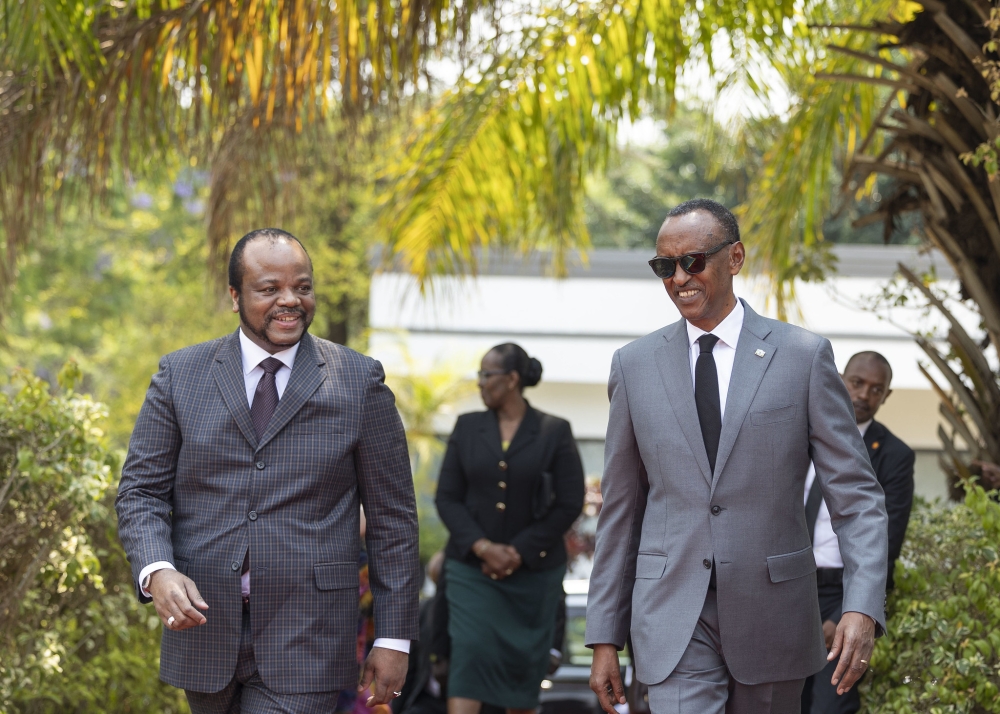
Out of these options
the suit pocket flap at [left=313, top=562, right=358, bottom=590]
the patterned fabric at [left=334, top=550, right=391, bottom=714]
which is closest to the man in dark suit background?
the suit pocket flap at [left=313, top=562, right=358, bottom=590]

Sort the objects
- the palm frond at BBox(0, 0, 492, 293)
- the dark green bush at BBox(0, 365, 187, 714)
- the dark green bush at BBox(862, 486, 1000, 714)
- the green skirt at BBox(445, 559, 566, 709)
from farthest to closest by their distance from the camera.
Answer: the green skirt at BBox(445, 559, 566, 709) < the palm frond at BBox(0, 0, 492, 293) < the dark green bush at BBox(0, 365, 187, 714) < the dark green bush at BBox(862, 486, 1000, 714)

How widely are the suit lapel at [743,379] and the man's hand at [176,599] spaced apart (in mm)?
1638

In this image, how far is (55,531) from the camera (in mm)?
5621

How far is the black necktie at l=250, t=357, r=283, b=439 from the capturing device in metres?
4.10

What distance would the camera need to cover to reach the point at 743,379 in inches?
153

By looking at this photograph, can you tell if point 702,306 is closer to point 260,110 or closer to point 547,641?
point 547,641

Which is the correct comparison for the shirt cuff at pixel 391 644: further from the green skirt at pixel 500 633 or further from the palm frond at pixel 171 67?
the palm frond at pixel 171 67

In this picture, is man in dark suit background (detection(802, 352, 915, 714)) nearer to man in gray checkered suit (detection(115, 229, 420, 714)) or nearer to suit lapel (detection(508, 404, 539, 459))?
suit lapel (detection(508, 404, 539, 459))

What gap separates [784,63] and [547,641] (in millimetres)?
5000

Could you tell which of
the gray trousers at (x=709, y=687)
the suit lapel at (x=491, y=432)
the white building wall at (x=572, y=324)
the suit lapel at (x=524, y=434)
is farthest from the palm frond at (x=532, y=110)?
the white building wall at (x=572, y=324)

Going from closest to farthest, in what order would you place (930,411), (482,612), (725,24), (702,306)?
(702,306) < (482,612) < (725,24) < (930,411)

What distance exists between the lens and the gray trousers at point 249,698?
154 inches

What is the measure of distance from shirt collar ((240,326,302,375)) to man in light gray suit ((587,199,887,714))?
3.80 feet

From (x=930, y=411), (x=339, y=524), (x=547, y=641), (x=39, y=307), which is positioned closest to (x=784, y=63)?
(x=547, y=641)
